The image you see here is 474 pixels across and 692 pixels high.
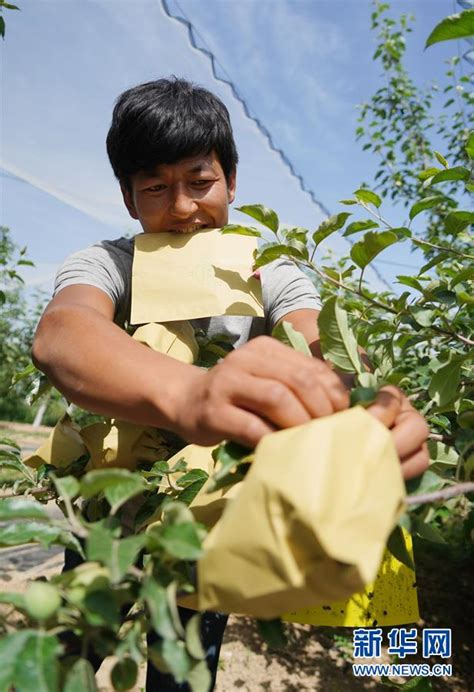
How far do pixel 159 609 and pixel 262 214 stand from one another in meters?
0.76

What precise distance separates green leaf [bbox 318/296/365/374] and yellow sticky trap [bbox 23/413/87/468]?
65 cm

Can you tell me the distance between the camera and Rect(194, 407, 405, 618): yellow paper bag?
1.28ft

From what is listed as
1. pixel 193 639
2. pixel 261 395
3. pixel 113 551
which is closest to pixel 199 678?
pixel 193 639

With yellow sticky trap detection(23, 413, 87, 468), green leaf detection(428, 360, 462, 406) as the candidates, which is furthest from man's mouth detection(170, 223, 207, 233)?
green leaf detection(428, 360, 462, 406)

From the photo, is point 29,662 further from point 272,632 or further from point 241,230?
point 241,230

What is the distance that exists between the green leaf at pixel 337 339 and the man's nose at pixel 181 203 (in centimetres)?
53

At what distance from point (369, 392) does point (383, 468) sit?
123 mm

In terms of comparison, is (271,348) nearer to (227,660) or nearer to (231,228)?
(231,228)

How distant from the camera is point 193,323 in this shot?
4.09 ft

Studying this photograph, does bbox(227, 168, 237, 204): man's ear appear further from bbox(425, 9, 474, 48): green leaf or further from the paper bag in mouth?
bbox(425, 9, 474, 48): green leaf

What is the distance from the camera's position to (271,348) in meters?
0.54

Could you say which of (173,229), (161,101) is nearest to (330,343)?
(173,229)

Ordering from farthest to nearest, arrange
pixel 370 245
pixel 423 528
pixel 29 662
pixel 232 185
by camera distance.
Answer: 1. pixel 232 185
2. pixel 370 245
3. pixel 423 528
4. pixel 29 662

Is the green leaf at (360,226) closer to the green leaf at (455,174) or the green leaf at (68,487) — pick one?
the green leaf at (455,174)
